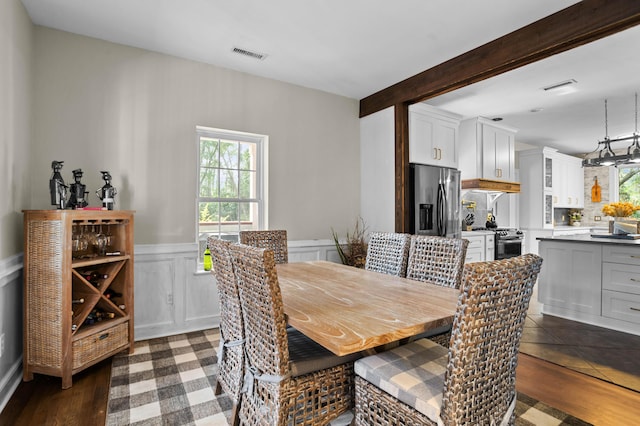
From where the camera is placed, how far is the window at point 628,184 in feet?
24.4

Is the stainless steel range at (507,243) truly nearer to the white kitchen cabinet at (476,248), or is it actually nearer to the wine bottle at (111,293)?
the white kitchen cabinet at (476,248)

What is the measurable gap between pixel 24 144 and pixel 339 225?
3093 mm

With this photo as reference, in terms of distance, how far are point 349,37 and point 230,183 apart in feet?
6.07

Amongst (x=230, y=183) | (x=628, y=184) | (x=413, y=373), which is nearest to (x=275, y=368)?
(x=413, y=373)

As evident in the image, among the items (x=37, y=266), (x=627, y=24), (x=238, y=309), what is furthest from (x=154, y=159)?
(x=627, y=24)

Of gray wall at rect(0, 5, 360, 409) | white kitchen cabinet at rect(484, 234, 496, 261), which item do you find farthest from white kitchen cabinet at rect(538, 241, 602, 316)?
gray wall at rect(0, 5, 360, 409)

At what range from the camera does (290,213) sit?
156 inches

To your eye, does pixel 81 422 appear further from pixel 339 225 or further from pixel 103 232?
pixel 339 225

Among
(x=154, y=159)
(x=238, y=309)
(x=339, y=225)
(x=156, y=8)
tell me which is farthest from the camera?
(x=339, y=225)

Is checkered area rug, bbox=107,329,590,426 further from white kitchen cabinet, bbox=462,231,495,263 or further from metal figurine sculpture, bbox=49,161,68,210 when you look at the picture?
white kitchen cabinet, bbox=462,231,495,263

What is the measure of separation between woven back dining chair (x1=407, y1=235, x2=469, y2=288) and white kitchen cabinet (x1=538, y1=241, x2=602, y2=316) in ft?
8.09

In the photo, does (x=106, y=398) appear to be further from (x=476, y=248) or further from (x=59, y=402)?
(x=476, y=248)

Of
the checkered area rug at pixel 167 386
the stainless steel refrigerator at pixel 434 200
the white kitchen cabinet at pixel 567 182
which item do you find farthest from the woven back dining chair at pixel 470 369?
the white kitchen cabinet at pixel 567 182

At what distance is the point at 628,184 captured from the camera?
7492mm
